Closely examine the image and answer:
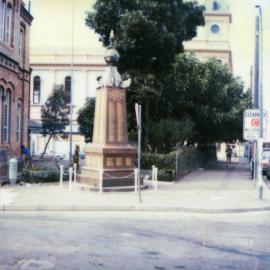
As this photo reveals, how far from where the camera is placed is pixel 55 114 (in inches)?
1950

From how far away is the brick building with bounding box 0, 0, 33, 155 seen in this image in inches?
1016

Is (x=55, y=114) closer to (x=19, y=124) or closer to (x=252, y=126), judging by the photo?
(x=19, y=124)

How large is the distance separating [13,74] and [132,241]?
19.7m

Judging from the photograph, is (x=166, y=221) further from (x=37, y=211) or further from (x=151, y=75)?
(x=151, y=75)

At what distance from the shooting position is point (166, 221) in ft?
38.6

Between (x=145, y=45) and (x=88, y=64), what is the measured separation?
40053 mm

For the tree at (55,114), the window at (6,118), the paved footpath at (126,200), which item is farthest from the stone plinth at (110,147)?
the tree at (55,114)

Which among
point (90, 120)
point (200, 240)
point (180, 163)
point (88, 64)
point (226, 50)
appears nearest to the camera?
point (200, 240)

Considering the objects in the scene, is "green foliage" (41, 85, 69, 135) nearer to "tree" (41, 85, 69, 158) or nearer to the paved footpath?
"tree" (41, 85, 69, 158)

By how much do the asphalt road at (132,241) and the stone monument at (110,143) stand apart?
549 centimetres

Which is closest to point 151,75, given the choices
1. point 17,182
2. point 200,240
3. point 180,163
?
point 180,163

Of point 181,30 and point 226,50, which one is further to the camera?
point 226,50

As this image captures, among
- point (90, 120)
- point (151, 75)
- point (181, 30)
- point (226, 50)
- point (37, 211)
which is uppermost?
point (226, 50)

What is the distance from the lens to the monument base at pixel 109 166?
18.1m
